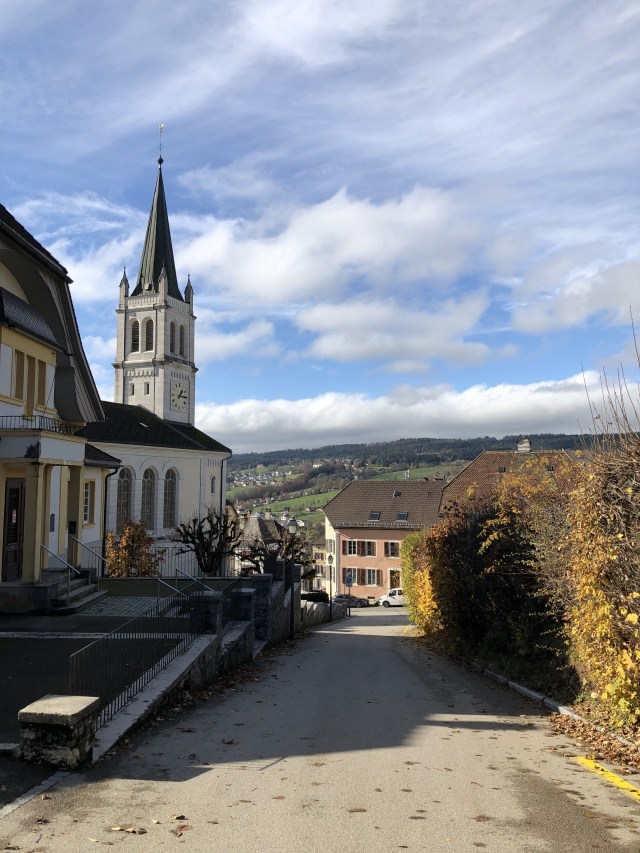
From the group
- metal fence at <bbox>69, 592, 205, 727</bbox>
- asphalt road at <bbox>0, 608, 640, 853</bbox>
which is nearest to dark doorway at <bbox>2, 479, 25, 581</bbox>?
metal fence at <bbox>69, 592, 205, 727</bbox>

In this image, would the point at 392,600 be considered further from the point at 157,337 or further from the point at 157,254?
the point at 157,254

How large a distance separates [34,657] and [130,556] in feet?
63.0

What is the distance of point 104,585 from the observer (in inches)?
789

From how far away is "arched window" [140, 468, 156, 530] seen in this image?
4728 cm

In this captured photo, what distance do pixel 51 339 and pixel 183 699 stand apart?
11.5 metres

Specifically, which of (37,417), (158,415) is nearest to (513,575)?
(37,417)

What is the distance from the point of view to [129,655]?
379 inches

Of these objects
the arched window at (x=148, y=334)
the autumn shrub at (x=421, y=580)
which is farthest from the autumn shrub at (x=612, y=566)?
the arched window at (x=148, y=334)

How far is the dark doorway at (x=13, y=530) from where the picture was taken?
16.9 metres

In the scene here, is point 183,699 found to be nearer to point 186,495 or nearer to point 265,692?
point 265,692

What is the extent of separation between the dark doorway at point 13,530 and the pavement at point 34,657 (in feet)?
5.11

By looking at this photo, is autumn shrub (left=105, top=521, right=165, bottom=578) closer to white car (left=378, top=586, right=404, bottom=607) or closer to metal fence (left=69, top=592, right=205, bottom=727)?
metal fence (left=69, top=592, right=205, bottom=727)

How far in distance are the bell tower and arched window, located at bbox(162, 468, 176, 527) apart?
890cm

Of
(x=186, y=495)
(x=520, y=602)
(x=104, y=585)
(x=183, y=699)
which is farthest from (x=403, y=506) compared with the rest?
(x=183, y=699)
